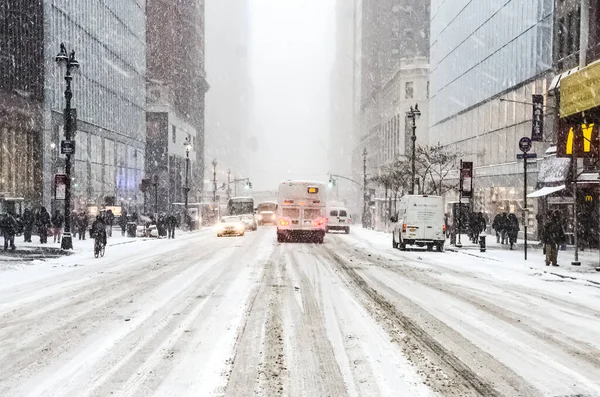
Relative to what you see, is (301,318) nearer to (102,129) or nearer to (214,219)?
(102,129)

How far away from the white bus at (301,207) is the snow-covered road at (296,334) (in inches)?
640

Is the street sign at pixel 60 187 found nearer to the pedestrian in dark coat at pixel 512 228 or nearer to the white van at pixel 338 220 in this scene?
the pedestrian in dark coat at pixel 512 228

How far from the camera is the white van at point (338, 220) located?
50.6 metres

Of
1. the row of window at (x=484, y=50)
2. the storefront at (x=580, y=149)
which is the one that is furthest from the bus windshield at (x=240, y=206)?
the storefront at (x=580, y=149)

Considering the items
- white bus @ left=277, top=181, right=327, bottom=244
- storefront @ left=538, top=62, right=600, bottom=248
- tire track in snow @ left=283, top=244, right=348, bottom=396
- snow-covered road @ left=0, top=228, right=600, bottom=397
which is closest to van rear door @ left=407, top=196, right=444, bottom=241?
storefront @ left=538, top=62, right=600, bottom=248

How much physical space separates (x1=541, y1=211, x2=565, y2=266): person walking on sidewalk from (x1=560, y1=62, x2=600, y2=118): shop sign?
375cm

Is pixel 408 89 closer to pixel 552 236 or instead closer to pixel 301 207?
pixel 301 207

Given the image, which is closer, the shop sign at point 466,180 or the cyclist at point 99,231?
the cyclist at point 99,231

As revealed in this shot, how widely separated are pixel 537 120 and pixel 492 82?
1513 cm

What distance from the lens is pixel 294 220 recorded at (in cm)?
3447

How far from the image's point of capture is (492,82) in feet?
162

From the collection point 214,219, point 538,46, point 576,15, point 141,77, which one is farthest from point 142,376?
point 141,77

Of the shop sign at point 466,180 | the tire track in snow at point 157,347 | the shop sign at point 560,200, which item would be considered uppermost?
the shop sign at point 466,180

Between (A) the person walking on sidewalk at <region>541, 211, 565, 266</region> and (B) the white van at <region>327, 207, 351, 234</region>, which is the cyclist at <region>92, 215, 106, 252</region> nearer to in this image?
(A) the person walking on sidewalk at <region>541, 211, 565, 266</region>
